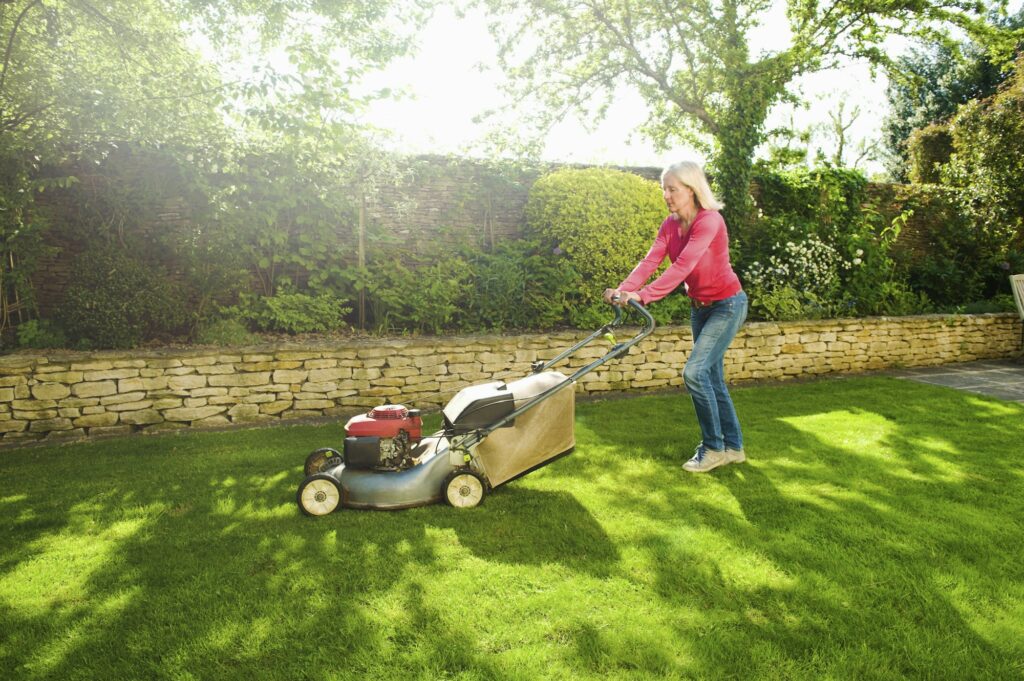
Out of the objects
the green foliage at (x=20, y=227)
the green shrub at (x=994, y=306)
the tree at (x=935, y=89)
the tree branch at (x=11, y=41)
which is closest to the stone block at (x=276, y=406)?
the green foliage at (x=20, y=227)

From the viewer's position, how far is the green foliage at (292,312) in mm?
6074

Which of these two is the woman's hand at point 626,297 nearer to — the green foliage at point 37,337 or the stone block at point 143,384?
the stone block at point 143,384

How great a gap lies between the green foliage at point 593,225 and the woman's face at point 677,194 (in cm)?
325

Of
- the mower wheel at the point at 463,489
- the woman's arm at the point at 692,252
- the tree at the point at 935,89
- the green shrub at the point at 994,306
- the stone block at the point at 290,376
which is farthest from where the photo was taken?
the tree at the point at 935,89

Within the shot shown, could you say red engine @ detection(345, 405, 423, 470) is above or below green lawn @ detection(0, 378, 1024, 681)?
above

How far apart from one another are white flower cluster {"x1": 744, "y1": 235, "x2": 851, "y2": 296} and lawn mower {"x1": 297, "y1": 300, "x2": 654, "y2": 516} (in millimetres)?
5264

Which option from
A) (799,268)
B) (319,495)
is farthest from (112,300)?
(799,268)

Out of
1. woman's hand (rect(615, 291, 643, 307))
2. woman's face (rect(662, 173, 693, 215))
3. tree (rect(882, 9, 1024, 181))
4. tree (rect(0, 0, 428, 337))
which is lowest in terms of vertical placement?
woman's hand (rect(615, 291, 643, 307))

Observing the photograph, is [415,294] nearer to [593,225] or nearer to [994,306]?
[593,225]

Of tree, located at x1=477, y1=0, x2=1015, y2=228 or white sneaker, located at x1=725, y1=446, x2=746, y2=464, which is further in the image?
tree, located at x1=477, y1=0, x2=1015, y2=228

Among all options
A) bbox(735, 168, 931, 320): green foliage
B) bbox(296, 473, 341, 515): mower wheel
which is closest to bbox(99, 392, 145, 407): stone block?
bbox(296, 473, 341, 515): mower wheel

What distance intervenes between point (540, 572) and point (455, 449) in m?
0.90

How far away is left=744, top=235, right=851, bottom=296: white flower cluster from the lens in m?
8.13

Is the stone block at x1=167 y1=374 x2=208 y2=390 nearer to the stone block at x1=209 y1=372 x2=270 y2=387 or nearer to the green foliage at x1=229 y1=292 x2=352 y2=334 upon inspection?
the stone block at x1=209 y1=372 x2=270 y2=387
